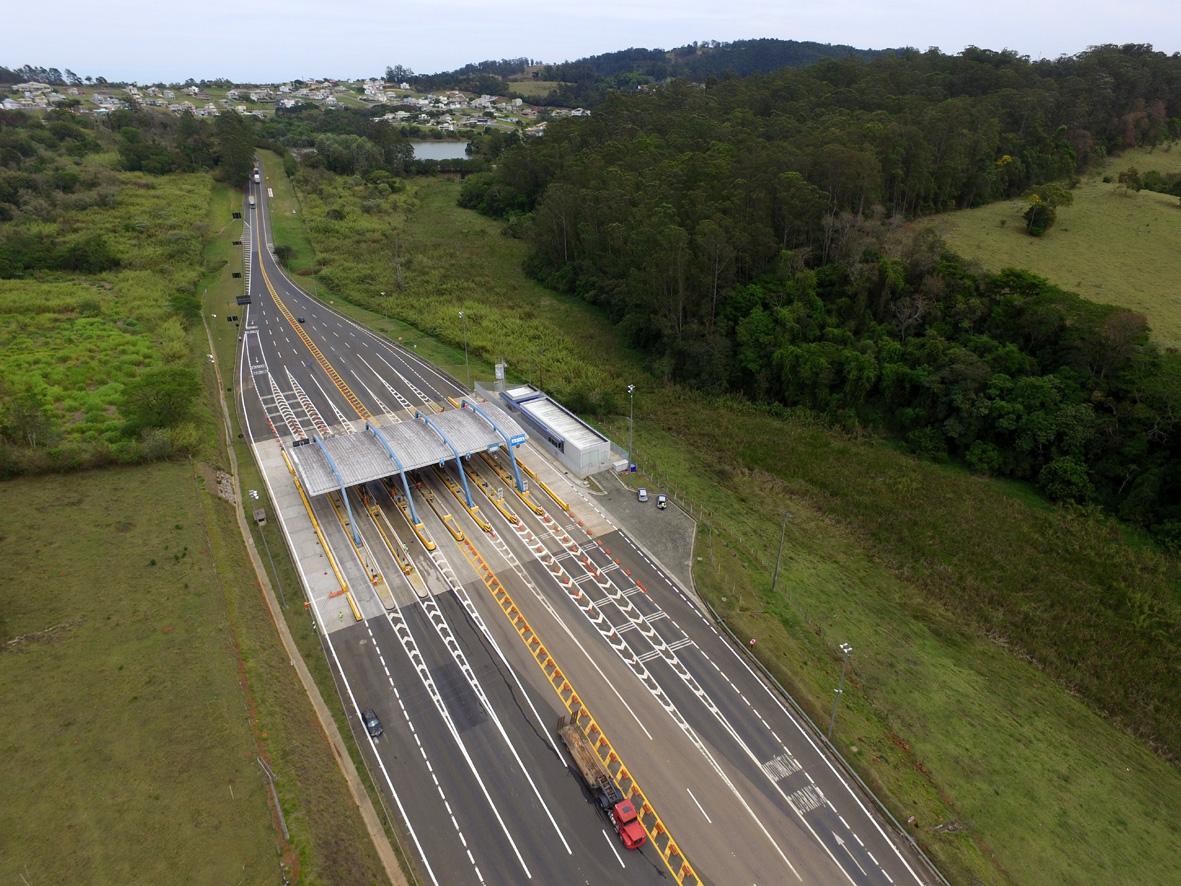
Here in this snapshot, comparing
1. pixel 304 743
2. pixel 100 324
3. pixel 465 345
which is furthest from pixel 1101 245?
pixel 100 324

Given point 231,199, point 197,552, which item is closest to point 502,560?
point 197,552

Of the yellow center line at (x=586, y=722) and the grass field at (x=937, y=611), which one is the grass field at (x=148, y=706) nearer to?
the yellow center line at (x=586, y=722)

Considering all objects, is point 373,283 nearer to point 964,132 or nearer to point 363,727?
point 363,727

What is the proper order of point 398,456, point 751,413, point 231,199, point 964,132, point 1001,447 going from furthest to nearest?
point 231,199 → point 964,132 → point 751,413 → point 1001,447 → point 398,456

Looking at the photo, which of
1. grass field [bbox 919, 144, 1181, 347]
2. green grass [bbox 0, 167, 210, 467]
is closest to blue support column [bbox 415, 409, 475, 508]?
green grass [bbox 0, 167, 210, 467]

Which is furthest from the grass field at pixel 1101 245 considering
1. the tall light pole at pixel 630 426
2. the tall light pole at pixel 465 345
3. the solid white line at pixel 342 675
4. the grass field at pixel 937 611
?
the solid white line at pixel 342 675

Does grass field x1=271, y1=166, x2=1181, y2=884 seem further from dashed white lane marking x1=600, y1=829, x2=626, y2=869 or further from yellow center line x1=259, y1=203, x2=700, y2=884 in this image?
dashed white lane marking x1=600, y1=829, x2=626, y2=869

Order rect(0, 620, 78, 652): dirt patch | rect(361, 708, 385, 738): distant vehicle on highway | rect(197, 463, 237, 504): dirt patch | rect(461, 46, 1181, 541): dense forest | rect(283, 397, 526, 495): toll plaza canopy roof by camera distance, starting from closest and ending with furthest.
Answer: rect(361, 708, 385, 738): distant vehicle on highway < rect(0, 620, 78, 652): dirt patch < rect(283, 397, 526, 495): toll plaza canopy roof < rect(197, 463, 237, 504): dirt patch < rect(461, 46, 1181, 541): dense forest

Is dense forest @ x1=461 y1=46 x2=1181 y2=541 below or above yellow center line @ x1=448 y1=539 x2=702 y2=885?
above
